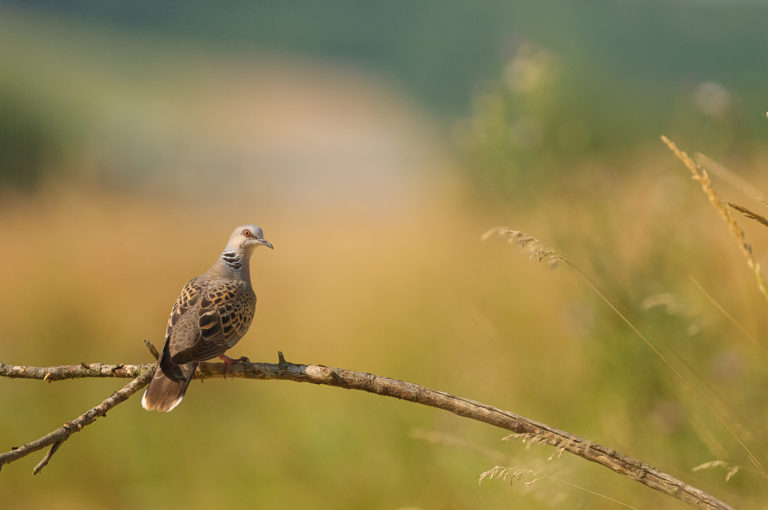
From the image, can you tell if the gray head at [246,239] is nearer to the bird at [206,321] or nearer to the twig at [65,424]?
the bird at [206,321]

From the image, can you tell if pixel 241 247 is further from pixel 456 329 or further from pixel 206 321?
pixel 456 329

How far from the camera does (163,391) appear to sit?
5.30 feet

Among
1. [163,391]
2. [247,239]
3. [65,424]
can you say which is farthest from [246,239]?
[65,424]

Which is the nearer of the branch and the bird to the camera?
the branch

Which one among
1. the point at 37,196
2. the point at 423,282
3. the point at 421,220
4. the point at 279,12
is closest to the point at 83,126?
the point at 37,196

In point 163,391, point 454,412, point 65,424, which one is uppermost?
point 454,412

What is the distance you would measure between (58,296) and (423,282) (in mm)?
3208

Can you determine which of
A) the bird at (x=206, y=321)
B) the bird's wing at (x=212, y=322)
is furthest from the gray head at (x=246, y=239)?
the bird's wing at (x=212, y=322)

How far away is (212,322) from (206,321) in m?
0.02

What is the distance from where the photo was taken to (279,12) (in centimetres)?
6544

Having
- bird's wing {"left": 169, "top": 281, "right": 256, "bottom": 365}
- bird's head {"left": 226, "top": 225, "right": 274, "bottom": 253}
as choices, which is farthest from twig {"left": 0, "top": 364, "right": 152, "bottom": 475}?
bird's head {"left": 226, "top": 225, "right": 274, "bottom": 253}

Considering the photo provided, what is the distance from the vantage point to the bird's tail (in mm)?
1602

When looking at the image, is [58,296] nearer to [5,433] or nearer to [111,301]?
[111,301]

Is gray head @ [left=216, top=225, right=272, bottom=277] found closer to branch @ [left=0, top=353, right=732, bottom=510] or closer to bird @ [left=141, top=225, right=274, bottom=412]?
bird @ [left=141, top=225, right=274, bottom=412]
